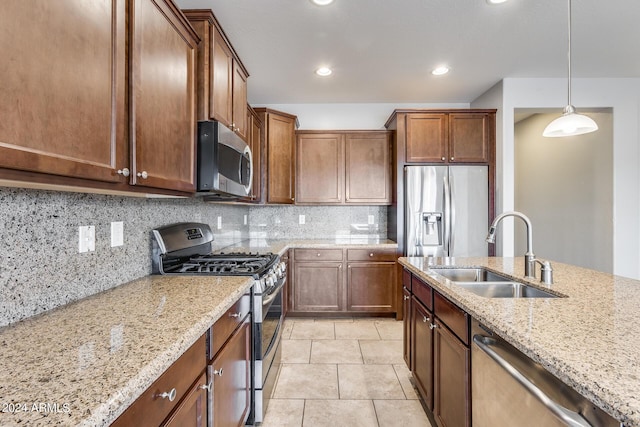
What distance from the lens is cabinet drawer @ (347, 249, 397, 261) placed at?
3523mm

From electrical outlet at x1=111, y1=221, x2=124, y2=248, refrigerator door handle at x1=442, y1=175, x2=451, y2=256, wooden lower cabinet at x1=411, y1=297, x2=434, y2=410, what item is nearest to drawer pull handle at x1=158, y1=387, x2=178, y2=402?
electrical outlet at x1=111, y1=221, x2=124, y2=248

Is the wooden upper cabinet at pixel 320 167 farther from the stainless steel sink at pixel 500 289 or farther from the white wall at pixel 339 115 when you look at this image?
the stainless steel sink at pixel 500 289

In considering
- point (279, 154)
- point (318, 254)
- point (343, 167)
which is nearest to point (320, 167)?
point (343, 167)

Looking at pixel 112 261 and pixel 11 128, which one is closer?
pixel 11 128

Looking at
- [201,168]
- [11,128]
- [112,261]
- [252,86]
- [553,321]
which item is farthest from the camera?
[252,86]

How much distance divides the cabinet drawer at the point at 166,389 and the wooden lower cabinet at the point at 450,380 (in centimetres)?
105

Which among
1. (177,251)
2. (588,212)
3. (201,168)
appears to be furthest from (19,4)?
(588,212)

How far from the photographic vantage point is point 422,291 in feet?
6.10

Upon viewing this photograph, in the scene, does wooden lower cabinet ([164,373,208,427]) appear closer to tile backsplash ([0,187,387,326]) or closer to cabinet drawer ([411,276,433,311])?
tile backsplash ([0,187,387,326])

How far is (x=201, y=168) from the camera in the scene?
1.69 metres

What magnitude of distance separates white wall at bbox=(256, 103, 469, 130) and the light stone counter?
314 centimetres

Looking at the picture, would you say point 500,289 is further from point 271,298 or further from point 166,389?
point 166,389

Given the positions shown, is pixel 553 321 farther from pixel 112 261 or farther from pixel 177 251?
pixel 177 251

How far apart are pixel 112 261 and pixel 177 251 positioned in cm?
50
